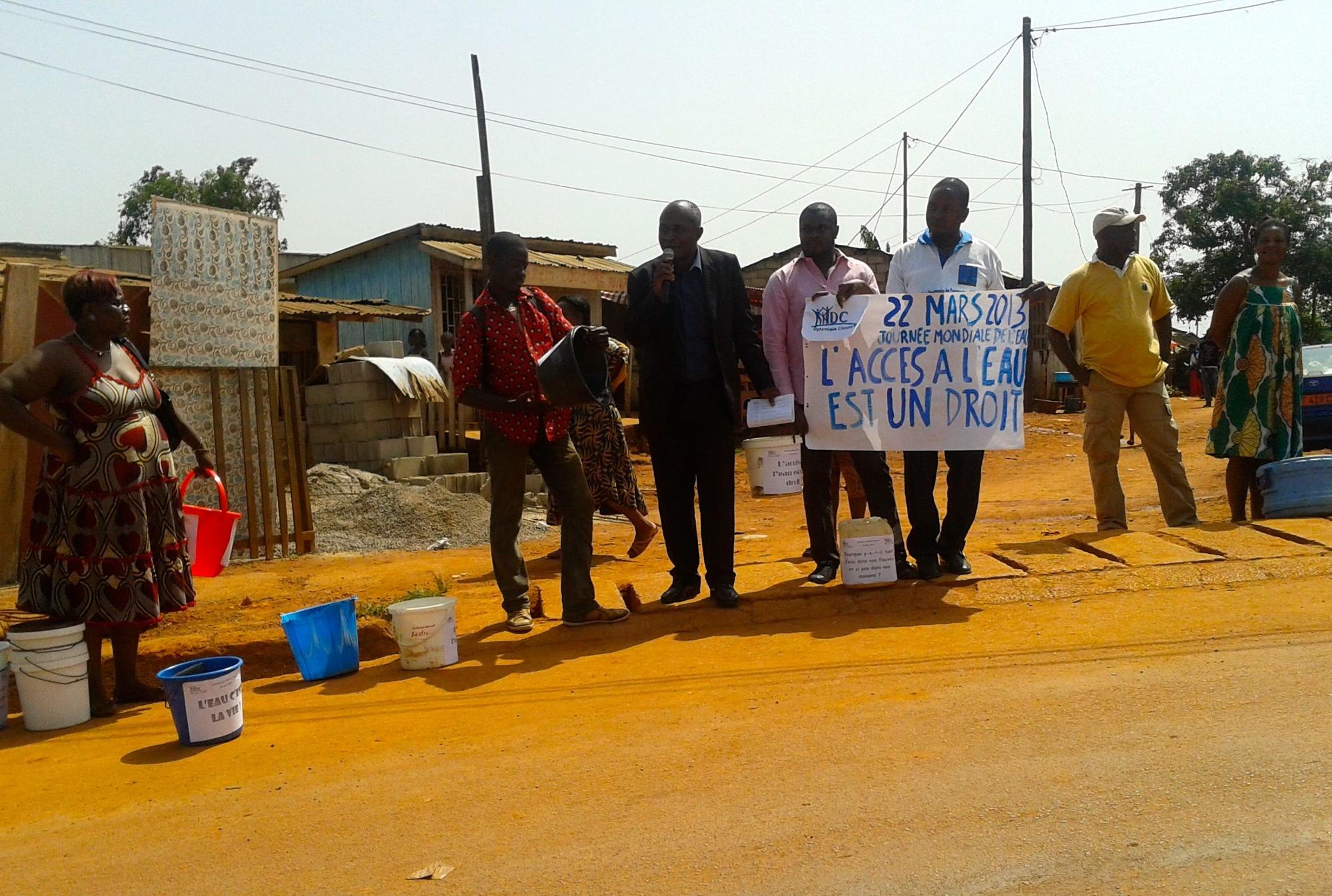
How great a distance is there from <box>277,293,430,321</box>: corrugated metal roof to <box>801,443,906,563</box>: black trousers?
960 cm

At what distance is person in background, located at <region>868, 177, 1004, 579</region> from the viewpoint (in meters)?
5.91

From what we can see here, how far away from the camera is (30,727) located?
4.68 metres

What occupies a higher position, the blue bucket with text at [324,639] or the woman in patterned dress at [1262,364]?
the woman in patterned dress at [1262,364]

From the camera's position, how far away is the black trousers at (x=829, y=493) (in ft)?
19.6

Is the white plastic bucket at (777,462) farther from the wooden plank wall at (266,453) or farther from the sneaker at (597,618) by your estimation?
the wooden plank wall at (266,453)

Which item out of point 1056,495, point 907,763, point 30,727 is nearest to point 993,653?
point 907,763

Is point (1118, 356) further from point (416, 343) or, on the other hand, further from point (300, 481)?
point (416, 343)

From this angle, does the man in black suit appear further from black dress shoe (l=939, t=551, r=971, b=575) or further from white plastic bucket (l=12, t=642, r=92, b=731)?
white plastic bucket (l=12, t=642, r=92, b=731)

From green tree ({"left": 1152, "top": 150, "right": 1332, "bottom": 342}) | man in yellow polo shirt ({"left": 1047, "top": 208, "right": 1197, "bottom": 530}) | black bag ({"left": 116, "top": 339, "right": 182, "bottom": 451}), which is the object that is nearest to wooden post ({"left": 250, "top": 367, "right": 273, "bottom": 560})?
black bag ({"left": 116, "top": 339, "right": 182, "bottom": 451})

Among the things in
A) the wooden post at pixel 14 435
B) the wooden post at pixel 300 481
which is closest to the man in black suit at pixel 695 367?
the wooden post at pixel 300 481

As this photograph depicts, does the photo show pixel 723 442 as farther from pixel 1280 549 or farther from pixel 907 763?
pixel 1280 549

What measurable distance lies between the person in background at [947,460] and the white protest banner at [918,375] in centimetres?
9

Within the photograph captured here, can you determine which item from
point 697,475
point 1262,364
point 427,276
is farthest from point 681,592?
point 427,276

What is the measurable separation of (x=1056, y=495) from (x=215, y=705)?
33.6ft
